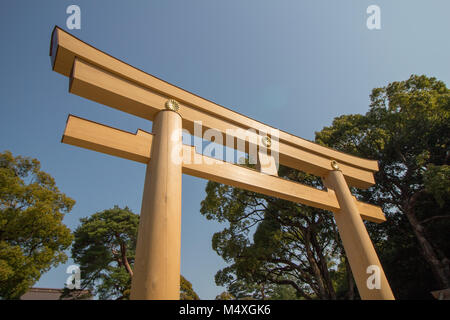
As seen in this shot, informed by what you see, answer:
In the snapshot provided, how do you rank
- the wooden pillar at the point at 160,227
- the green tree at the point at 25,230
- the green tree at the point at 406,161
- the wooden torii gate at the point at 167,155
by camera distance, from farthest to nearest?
the green tree at the point at 406,161, the green tree at the point at 25,230, the wooden torii gate at the point at 167,155, the wooden pillar at the point at 160,227

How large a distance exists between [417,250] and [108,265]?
16.1m

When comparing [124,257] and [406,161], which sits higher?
[406,161]

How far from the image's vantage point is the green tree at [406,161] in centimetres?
863

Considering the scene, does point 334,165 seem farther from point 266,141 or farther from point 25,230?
point 25,230

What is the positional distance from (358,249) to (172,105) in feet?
12.2

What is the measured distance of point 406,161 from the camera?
990cm

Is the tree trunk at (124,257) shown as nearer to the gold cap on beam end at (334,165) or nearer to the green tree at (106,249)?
the green tree at (106,249)

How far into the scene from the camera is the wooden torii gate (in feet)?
7.44

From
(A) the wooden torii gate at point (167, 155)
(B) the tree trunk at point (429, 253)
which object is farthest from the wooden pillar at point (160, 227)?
(B) the tree trunk at point (429, 253)

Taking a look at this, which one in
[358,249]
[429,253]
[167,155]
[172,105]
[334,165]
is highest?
[172,105]

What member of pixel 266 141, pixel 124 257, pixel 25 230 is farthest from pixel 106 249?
pixel 266 141

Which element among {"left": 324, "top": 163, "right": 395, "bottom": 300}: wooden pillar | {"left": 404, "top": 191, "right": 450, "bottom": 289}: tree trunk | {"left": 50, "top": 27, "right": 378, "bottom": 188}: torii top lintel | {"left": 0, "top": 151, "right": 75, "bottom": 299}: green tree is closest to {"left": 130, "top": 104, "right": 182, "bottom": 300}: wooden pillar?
{"left": 50, "top": 27, "right": 378, "bottom": 188}: torii top lintel

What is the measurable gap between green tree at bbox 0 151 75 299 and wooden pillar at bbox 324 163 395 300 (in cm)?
882

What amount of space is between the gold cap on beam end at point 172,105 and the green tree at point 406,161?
25.1 feet
